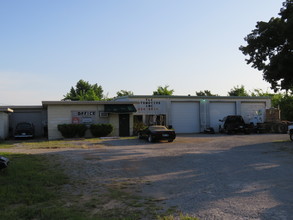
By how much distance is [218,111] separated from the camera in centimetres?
3422

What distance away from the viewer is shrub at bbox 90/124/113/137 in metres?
26.5

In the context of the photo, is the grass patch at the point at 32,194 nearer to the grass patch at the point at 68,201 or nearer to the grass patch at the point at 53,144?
the grass patch at the point at 68,201

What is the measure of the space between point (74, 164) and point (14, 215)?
20.2ft

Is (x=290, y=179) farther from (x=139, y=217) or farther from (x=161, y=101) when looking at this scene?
(x=161, y=101)

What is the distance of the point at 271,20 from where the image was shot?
18.0m

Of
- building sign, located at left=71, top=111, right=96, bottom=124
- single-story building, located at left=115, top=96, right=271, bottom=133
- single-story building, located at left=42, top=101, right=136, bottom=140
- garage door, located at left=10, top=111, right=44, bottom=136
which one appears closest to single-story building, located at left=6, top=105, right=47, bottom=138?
garage door, located at left=10, top=111, right=44, bottom=136

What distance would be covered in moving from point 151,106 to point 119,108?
16.4 ft

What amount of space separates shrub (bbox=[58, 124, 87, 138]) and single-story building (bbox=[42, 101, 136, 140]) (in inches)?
33.1

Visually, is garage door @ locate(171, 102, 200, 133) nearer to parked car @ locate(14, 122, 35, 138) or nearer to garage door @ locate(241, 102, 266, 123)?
garage door @ locate(241, 102, 266, 123)

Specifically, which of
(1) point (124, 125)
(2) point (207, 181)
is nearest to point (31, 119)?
(1) point (124, 125)

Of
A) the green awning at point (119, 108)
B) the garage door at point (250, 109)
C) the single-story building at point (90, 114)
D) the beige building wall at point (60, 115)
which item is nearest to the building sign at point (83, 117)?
the single-story building at point (90, 114)

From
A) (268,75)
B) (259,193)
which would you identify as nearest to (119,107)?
(268,75)

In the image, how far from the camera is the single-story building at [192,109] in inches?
1241

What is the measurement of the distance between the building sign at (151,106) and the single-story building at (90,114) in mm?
2778
